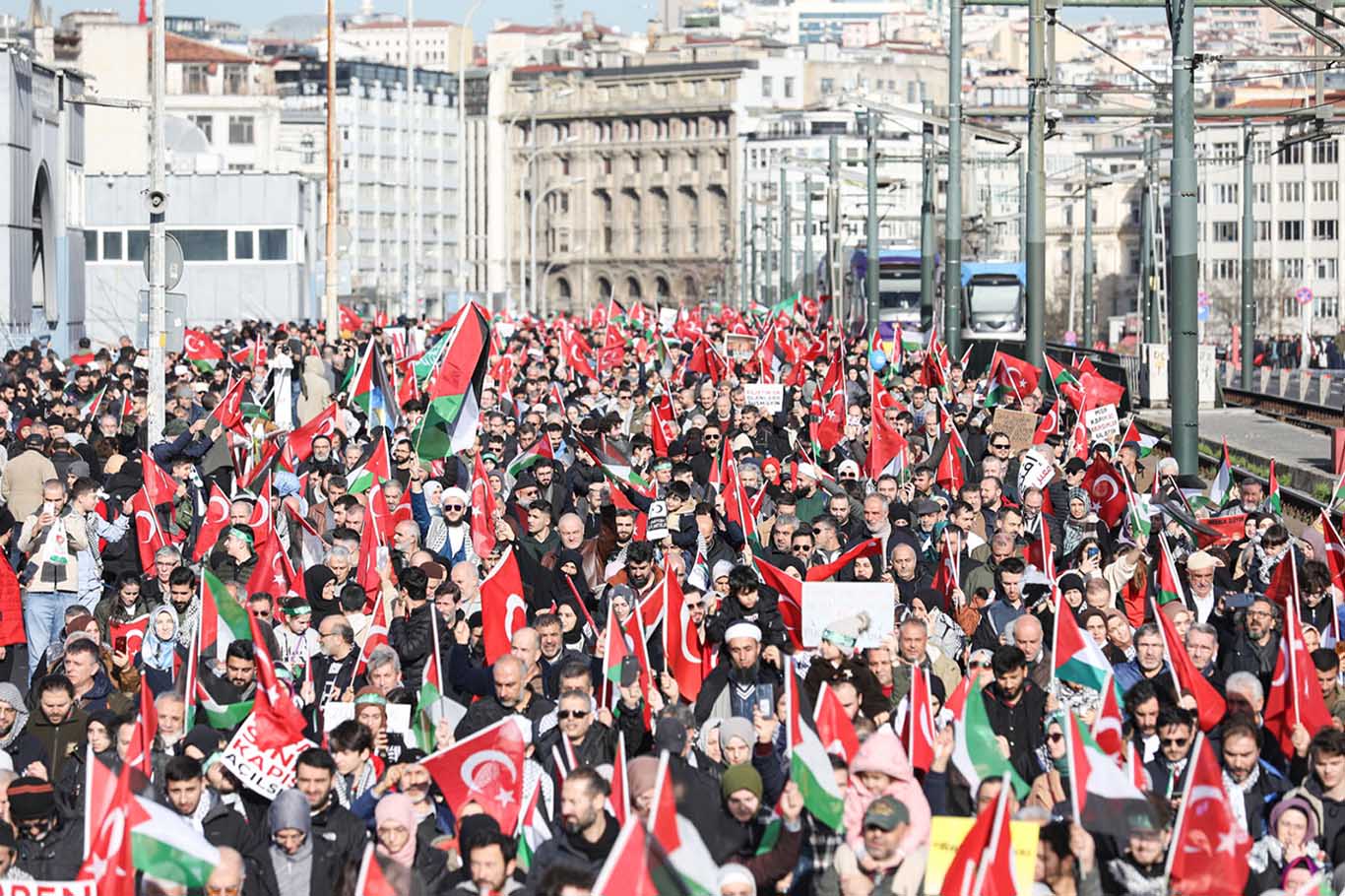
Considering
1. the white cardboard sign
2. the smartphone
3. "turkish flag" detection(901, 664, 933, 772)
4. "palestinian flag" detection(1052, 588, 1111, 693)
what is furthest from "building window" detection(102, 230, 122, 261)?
"turkish flag" detection(901, 664, 933, 772)

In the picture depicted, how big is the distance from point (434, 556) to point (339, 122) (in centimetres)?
12688

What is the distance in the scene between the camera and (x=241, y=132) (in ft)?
420

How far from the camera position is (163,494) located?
17688 millimetres

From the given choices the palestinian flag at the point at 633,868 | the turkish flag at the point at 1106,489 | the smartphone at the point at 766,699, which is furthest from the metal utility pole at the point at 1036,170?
the palestinian flag at the point at 633,868

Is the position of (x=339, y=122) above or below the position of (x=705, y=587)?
above

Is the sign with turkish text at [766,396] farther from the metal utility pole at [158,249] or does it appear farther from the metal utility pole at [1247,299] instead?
the metal utility pole at [1247,299]

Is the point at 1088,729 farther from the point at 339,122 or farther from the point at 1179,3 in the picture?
the point at 339,122

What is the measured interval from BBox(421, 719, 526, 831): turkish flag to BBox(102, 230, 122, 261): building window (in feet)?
187

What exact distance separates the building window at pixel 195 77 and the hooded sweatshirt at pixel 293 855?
129289mm

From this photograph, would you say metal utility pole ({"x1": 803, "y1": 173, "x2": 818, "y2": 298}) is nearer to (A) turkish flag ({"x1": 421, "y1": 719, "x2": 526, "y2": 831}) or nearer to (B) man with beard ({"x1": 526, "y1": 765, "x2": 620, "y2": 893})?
(A) turkish flag ({"x1": 421, "y1": 719, "x2": 526, "y2": 831})

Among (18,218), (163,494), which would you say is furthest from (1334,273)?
(163,494)

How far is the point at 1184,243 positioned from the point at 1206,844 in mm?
13395

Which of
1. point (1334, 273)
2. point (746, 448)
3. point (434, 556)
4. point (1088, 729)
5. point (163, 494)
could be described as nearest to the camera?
point (1088, 729)

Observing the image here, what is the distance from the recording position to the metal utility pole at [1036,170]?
2930 centimetres
